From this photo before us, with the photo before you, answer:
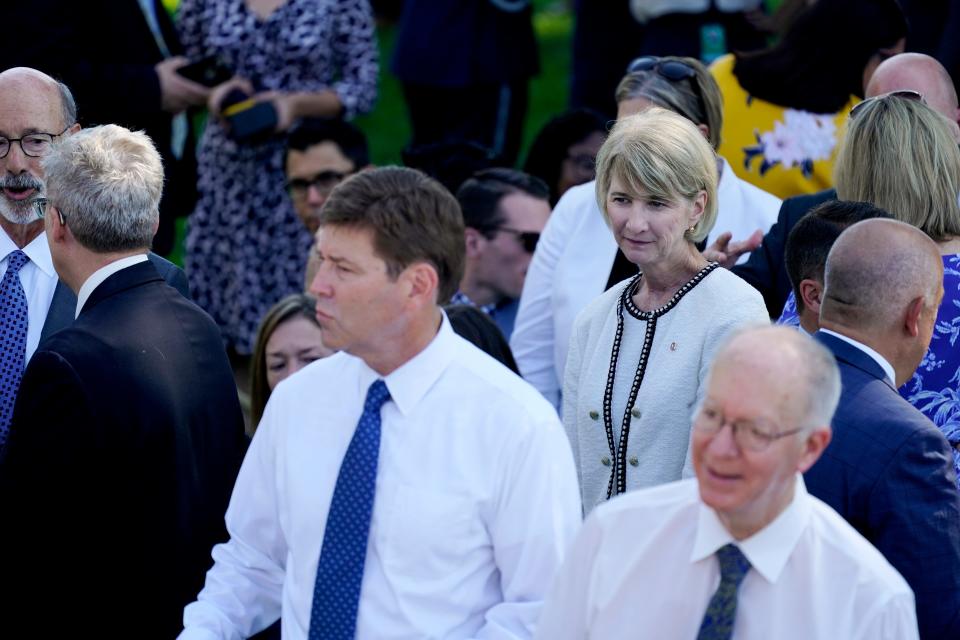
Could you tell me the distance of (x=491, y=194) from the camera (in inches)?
229

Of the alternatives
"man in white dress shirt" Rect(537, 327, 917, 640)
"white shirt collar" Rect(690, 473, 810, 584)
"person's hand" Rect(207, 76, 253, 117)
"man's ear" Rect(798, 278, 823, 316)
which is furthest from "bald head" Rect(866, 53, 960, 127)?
"person's hand" Rect(207, 76, 253, 117)

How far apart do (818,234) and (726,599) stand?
1.38 metres

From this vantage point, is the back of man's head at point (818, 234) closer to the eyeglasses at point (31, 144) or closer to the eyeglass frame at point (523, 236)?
the eyeglass frame at point (523, 236)

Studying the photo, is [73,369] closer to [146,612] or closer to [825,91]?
[146,612]

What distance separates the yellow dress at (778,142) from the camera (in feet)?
17.9

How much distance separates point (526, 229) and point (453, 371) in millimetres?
2885

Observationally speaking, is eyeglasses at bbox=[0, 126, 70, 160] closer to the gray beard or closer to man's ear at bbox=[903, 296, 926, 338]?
the gray beard

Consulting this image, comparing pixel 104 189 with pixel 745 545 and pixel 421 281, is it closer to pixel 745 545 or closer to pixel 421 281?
pixel 421 281

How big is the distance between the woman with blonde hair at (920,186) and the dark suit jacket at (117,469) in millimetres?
1678

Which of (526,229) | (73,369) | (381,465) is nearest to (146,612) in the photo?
(73,369)

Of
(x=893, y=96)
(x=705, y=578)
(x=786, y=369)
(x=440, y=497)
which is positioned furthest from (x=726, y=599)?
(x=893, y=96)

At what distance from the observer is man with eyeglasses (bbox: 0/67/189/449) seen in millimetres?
4062

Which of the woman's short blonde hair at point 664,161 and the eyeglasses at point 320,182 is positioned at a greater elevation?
the woman's short blonde hair at point 664,161

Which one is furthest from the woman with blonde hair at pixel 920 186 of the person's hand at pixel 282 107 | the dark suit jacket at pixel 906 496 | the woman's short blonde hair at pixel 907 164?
the person's hand at pixel 282 107
